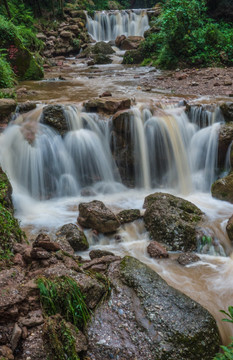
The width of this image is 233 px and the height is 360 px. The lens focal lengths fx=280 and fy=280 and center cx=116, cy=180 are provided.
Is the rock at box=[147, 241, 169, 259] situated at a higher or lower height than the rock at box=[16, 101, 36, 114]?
lower

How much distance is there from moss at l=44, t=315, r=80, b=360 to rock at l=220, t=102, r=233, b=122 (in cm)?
646

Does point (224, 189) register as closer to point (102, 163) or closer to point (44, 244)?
point (102, 163)

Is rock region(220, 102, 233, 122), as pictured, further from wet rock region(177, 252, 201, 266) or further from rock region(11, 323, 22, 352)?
rock region(11, 323, 22, 352)

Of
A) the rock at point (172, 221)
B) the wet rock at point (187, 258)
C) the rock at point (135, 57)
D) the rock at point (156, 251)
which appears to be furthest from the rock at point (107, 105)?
the rock at point (135, 57)

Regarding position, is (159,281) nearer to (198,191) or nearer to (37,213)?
(37,213)

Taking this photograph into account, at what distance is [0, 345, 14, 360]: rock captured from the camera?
1.94m

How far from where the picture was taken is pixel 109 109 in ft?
23.8

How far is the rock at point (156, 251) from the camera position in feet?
14.2

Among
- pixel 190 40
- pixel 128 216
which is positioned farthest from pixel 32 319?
pixel 190 40

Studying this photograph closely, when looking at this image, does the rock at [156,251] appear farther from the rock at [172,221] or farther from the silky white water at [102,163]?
the silky white water at [102,163]

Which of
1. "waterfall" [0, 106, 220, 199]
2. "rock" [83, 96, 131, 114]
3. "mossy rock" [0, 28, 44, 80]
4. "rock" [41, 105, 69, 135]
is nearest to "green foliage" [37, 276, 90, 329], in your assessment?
"waterfall" [0, 106, 220, 199]

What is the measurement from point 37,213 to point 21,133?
6.85 ft

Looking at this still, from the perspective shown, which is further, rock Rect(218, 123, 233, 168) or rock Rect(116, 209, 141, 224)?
rock Rect(218, 123, 233, 168)

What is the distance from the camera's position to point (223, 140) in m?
6.94
